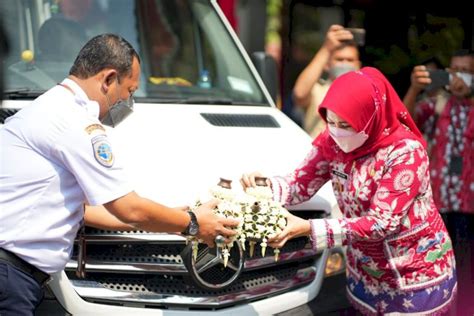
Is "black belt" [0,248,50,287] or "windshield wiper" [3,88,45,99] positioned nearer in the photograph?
"black belt" [0,248,50,287]

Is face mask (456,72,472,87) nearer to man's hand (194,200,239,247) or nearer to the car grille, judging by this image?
the car grille

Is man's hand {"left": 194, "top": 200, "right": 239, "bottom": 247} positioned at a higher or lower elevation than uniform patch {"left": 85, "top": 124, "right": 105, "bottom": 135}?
lower

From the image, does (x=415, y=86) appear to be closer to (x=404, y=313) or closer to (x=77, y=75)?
(x=404, y=313)

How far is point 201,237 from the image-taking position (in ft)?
12.6

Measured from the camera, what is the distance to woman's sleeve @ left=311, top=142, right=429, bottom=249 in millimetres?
3877

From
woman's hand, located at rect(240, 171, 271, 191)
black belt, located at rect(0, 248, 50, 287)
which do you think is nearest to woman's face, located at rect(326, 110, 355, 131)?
woman's hand, located at rect(240, 171, 271, 191)

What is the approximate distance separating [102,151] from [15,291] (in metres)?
0.60

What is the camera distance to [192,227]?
3.76m

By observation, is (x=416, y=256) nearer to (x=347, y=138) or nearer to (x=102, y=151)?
(x=347, y=138)

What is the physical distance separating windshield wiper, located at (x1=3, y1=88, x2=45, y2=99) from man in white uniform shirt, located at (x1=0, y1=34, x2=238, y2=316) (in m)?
1.33

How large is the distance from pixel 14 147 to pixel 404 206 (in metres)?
1.63

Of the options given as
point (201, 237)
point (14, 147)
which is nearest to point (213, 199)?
point (201, 237)

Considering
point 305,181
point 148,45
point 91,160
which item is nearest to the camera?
point 91,160

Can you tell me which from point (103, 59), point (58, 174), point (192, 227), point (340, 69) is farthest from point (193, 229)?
point (340, 69)
